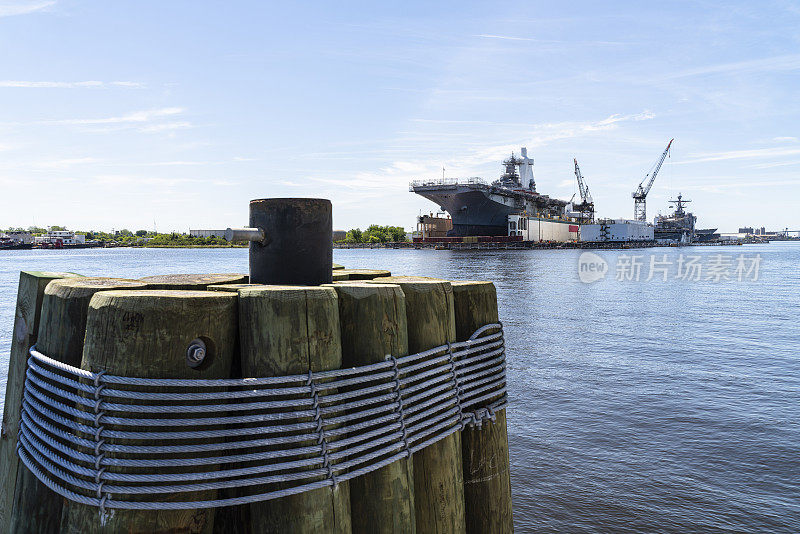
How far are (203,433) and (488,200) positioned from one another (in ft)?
374

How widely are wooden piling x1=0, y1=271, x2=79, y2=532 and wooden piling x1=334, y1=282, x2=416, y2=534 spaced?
69.1 inches

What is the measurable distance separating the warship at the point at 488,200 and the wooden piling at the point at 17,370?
10649 centimetres

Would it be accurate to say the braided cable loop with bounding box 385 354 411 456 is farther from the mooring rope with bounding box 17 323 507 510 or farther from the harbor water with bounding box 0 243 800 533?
the harbor water with bounding box 0 243 800 533

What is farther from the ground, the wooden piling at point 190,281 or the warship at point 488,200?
the warship at point 488,200

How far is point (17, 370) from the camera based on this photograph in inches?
126

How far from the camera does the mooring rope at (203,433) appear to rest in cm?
234

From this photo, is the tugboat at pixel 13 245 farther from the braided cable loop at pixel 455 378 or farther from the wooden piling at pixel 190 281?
the braided cable loop at pixel 455 378

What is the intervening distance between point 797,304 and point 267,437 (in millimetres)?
41750

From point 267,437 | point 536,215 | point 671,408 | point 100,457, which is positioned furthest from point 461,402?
point 536,215

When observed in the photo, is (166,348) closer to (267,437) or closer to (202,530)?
(267,437)

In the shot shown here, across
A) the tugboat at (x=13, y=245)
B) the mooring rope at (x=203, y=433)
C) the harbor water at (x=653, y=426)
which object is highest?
the mooring rope at (x=203, y=433)

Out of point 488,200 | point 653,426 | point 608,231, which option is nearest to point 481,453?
point 653,426

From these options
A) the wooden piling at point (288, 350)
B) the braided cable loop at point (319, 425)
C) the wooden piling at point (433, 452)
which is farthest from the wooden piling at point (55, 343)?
the wooden piling at point (433, 452)

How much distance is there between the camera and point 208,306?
99.0 inches
